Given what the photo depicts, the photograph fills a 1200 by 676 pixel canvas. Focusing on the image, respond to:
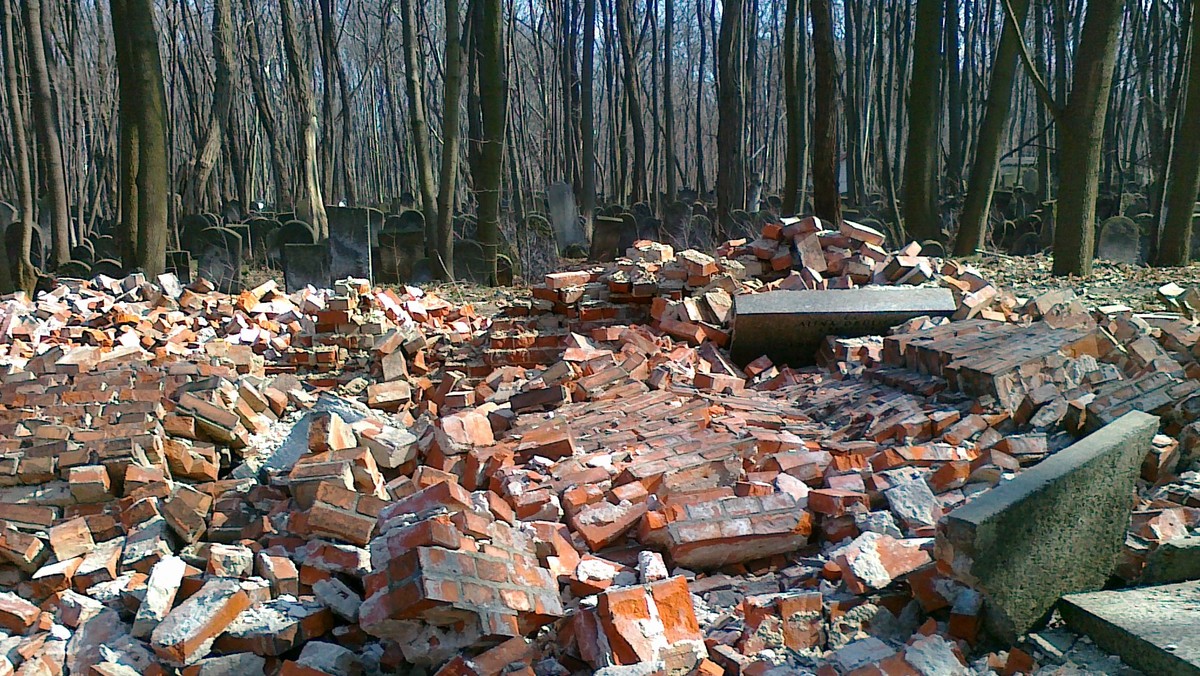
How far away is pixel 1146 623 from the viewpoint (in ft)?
8.20

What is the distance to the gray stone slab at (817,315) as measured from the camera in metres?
6.67

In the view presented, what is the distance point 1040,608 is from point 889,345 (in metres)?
3.31

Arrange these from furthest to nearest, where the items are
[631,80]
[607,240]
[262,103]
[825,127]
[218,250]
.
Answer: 1. [631,80]
2. [262,103]
3. [607,240]
4. [218,250]
5. [825,127]

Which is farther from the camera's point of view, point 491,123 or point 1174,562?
point 491,123

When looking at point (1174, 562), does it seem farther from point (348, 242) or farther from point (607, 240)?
point (607, 240)

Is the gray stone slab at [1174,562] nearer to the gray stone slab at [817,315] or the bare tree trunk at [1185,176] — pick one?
the gray stone slab at [817,315]

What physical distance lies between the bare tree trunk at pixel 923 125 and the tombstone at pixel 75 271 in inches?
448

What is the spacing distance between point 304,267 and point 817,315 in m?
8.27

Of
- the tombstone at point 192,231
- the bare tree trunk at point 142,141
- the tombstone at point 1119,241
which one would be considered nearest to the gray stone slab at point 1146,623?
the bare tree trunk at point 142,141

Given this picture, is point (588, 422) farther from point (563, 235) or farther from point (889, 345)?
point (563, 235)

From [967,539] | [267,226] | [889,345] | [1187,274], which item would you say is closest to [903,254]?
[889,345]

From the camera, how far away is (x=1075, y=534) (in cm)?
287

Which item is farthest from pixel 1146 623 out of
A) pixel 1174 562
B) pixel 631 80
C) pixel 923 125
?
pixel 631 80

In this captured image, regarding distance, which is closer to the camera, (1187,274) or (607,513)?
(607,513)
